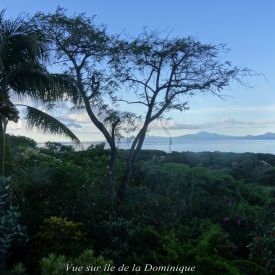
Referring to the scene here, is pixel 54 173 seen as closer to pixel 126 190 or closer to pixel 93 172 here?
pixel 126 190

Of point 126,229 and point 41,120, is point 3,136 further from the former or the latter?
point 126,229

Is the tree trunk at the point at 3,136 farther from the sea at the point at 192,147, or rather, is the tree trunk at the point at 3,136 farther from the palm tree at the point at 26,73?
the sea at the point at 192,147

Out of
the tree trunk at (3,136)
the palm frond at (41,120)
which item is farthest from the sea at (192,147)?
the tree trunk at (3,136)

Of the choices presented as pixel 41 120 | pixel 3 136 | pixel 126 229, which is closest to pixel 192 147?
pixel 41 120

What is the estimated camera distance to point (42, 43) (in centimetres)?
1186

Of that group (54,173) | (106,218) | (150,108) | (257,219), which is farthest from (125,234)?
(150,108)

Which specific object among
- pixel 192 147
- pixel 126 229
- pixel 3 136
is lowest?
pixel 126 229

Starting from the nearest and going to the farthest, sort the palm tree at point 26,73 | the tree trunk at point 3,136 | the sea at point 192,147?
the tree trunk at point 3,136, the palm tree at point 26,73, the sea at point 192,147

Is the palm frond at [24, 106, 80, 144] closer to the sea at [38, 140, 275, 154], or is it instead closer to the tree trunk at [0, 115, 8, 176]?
the tree trunk at [0, 115, 8, 176]

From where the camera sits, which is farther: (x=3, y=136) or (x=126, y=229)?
(x=3, y=136)

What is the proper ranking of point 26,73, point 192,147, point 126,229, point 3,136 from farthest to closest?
point 192,147
point 26,73
point 3,136
point 126,229

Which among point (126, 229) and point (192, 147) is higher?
point (192, 147)

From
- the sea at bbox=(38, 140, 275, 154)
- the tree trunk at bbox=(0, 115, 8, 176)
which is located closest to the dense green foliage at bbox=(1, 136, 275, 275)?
the tree trunk at bbox=(0, 115, 8, 176)

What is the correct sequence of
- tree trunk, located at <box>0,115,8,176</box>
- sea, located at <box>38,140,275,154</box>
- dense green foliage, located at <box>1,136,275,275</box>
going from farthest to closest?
sea, located at <box>38,140,275,154</box> → tree trunk, located at <box>0,115,8,176</box> → dense green foliage, located at <box>1,136,275,275</box>
